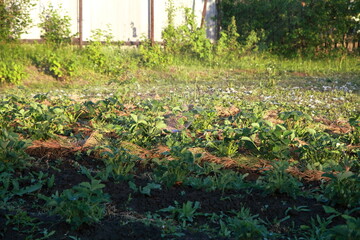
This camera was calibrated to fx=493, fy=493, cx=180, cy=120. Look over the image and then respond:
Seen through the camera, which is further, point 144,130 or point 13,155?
point 144,130

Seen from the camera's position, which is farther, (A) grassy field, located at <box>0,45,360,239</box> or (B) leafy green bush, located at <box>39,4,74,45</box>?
(B) leafy green bush, located at <box>39,4,74,45</box>

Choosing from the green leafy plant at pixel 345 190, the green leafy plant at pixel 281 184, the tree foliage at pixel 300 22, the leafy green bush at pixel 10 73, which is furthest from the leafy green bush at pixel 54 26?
the green leafy plant at pixel 345 190

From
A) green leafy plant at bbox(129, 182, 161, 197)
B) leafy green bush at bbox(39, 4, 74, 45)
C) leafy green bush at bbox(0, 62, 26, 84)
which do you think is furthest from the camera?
leafy green bush at bbox(39, 4, 74, 45)

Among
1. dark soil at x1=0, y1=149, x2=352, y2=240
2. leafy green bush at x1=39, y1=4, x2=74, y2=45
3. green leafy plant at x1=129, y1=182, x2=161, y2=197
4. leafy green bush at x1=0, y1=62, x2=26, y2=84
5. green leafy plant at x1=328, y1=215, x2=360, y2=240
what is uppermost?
leafy green bush at x1=39, y1=4, x2=74, y2=45

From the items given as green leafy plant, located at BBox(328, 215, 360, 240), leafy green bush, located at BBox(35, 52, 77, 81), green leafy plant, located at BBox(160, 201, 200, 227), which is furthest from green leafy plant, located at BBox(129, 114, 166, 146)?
leafy green bush, located at BBox(35, 52, 77, 81)

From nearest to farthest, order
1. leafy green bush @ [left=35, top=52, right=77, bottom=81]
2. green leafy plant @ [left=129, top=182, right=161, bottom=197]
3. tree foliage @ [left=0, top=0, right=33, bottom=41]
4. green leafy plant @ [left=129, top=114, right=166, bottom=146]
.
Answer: green leafy plant @ [left=129, top=182, right=161, bottom=197] < green leafy plant @ [left=129, top=114, right=166, bottom=146] < leafy green bush @ [left=35, top=52, right=77, bottom=81] < tree foliage @ [left=0, top=0, right=33, bottom=41]

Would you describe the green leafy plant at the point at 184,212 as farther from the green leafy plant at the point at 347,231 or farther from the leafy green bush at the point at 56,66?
the leafy green bush at the point at 56,66

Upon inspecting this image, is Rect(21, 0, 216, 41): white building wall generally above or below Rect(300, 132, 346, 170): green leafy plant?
above

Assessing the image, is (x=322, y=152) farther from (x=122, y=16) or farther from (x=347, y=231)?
(x=122, y=16)

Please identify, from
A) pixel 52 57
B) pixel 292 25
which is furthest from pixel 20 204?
pixel 292 25

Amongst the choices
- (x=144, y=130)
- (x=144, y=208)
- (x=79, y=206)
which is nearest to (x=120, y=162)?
(x=144, y=208)

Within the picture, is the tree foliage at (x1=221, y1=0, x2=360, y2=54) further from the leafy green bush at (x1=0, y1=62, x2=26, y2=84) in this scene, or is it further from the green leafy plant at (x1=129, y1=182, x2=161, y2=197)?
the green leafy plant at (x1=129, y1=182, x2=161, y2=197)

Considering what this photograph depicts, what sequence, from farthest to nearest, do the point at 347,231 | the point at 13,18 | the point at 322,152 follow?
the point at 13,18
the point at 322,152
the point at 347,231

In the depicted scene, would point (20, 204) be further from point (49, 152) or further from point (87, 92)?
point (87, 92)
